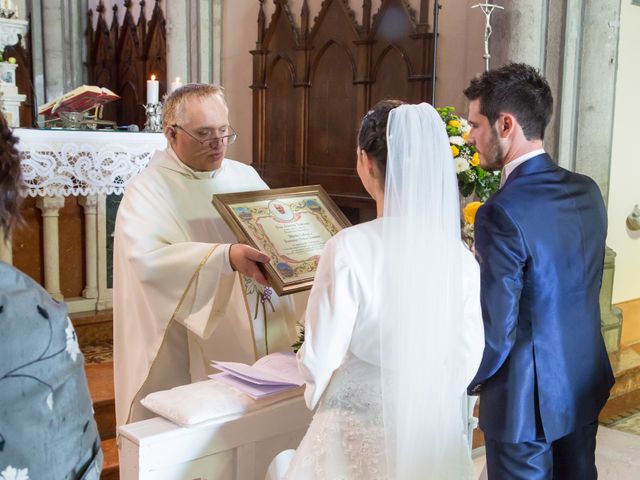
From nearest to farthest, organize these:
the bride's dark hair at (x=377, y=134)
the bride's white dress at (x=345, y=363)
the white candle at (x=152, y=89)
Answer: the bride's white dress at (x=345, y=363), the bride's dark hair at (x=377, y=134), the white candle at (x=152, y=89)

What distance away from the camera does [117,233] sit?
314cm

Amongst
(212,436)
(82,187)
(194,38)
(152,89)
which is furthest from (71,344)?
(194,38)

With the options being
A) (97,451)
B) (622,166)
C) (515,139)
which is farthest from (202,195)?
(622,166)

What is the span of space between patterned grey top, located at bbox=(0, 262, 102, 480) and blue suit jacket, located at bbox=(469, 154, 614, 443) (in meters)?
1.30

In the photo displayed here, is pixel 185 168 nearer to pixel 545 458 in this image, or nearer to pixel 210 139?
pixel 210 139

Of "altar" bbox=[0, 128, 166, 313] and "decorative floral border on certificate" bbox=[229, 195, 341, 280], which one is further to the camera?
"altar" bbox=[0, 128, 166, 313]

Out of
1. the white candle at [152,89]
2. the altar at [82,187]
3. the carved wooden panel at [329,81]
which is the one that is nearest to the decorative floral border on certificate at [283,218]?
the altar at [82,187]

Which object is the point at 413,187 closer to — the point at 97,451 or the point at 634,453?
the point at 97,451

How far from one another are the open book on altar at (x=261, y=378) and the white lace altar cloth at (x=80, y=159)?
102 inches

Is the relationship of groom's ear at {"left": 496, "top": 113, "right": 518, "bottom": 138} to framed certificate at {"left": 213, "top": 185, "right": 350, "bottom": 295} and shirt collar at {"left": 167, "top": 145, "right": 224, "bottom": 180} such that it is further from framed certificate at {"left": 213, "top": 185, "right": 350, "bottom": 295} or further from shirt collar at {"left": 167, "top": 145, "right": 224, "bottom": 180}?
shirt collar at {"left": 167, "top": 145, "right": 224, "bottom": 180}

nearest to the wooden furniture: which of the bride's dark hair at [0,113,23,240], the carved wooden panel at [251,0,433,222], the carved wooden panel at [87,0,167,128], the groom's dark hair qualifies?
the bride's dark hair at [0,113,23,240]

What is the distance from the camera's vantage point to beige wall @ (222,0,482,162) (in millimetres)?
5566

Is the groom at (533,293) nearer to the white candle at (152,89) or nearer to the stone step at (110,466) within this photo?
the stone step at (110,466)

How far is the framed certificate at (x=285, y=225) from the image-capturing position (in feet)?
8.92
